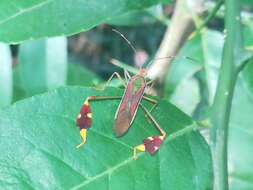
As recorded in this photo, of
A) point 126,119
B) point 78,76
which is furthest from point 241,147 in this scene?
point 78,76

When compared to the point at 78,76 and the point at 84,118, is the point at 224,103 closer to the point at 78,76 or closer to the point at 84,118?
the point at 84,118

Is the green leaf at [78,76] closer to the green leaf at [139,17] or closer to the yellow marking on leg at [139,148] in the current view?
the green leaf at [139,17]

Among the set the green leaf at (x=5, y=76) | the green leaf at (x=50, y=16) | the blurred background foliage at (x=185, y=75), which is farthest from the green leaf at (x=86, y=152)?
the green leaf at (x=5, y=76)

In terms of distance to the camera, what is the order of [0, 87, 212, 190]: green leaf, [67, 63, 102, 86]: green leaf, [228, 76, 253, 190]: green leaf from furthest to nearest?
[67, 63, 102, 86]: green leaf
[228, 76, 253, 190]: green leaf
[0, 87, 212, 190]: green leaf

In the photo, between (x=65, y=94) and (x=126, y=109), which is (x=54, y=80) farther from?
(x=65, y=94)

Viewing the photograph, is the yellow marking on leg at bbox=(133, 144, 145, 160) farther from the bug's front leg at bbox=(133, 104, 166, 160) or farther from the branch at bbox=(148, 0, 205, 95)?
the branch at bbox=(148, 0, 205, 95)

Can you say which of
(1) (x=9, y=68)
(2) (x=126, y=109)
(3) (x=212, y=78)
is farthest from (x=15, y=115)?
(3) (x=212, y=78)

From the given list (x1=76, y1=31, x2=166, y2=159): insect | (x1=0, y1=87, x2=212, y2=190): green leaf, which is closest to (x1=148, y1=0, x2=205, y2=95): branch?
(x1=76, y1=31, x2=166, y2=159): insect
